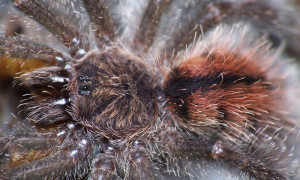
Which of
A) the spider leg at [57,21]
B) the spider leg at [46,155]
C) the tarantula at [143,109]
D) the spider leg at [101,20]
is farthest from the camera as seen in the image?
the spider leg at [101,20]

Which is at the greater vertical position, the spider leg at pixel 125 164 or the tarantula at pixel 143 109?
the tarantula at pixel 143 109

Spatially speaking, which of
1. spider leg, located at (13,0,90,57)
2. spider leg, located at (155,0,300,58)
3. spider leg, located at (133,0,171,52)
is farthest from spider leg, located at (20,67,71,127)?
spider leg, located at (155,0,300,58)

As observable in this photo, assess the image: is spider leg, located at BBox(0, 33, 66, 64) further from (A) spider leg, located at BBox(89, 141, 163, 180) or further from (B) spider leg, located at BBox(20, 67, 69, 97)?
(A) spider leg, located at BBox(89, 141, 163, 180)

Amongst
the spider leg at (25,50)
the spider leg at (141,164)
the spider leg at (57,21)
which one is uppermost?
the spider leg at (57,21)

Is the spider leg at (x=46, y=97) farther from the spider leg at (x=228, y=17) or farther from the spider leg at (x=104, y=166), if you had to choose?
the spider leg at (x=228, y=17)

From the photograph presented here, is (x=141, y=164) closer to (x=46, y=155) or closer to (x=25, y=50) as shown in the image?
(x=46, y=155)

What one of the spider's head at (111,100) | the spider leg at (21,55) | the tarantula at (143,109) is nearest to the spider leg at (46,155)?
the tarantula at (143,109)

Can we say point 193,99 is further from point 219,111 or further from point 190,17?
Result: point 190,17

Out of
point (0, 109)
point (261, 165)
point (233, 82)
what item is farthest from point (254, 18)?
point (0, 109)
